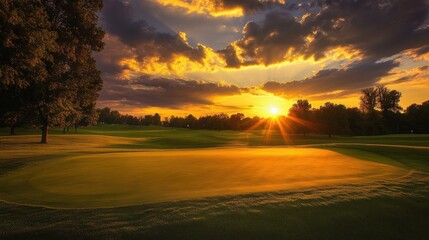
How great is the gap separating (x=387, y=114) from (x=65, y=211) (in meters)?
108

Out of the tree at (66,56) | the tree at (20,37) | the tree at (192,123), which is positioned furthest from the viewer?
the tree at (192,123)

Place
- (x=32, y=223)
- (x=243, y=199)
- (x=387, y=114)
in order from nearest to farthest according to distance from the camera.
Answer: (x=32, y=223)
(x=243, y=199)
(x=387, y=114)

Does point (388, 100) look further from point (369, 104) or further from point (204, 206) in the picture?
point (204, 206)

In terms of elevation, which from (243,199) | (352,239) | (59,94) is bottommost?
(352,239)

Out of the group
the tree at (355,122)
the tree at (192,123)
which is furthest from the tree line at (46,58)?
the tree at (192,123)

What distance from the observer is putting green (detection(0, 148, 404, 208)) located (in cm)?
761

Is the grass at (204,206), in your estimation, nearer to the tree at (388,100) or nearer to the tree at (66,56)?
the tree at (66,56)

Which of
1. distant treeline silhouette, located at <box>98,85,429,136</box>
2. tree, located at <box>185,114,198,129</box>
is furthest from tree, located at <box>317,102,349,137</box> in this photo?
tree, located at <box>185,114,198,129</box>

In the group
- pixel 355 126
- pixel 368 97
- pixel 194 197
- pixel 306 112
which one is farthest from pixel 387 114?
pixel 194 197

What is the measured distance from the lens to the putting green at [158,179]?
7605 mm

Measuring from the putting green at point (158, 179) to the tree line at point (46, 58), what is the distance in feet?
23.0

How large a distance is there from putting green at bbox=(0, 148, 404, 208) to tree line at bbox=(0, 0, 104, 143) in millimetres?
7006

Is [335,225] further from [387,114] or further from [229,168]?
[387,114]

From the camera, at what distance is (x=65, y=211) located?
634cm
